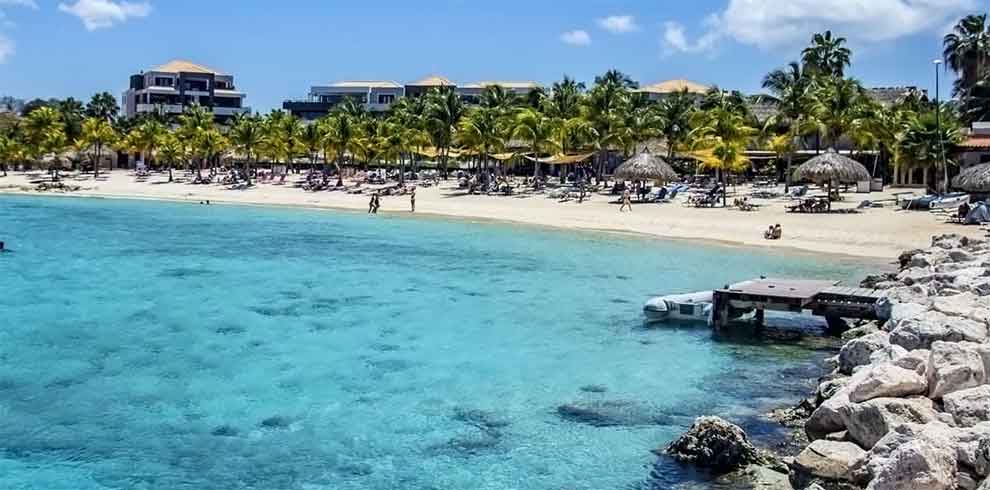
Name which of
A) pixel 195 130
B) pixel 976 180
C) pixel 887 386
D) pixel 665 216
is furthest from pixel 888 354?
pixel 195 130

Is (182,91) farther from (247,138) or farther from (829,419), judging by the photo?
(829,419)

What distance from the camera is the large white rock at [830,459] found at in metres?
9.94

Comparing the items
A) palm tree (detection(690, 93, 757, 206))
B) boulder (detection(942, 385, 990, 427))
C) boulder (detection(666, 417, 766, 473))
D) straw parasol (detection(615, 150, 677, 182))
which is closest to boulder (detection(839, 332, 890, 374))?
boulder (detection(942, 385, 990, 427))

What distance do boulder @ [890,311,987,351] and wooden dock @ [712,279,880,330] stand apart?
520 centimetres

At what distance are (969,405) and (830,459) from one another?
62.7 inches

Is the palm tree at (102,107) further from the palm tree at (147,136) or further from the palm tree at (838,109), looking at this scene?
the palm tree at (838,109)

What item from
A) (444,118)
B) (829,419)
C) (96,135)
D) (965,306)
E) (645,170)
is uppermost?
(444,118)

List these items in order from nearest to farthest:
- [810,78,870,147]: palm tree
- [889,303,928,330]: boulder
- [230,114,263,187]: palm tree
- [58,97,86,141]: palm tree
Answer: [889,303,928,330]: boulder
[810,78,870,147]: palm tree
[230,114,263,187]: palm tree
[58,97,86,141]: palm tree

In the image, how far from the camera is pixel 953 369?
11.2 meters

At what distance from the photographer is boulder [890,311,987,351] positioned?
13.3 m

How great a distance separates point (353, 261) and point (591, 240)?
10.8m

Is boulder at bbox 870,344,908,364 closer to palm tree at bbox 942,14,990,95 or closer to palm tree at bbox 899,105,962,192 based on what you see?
palm tree at bbox 899,105,962,192

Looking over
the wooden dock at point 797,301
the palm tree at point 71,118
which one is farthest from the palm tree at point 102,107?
the wooden dock at point 797,301

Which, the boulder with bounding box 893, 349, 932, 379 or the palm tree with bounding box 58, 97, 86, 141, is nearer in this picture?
the boulder with bounding box 893, 349, 932, 379
